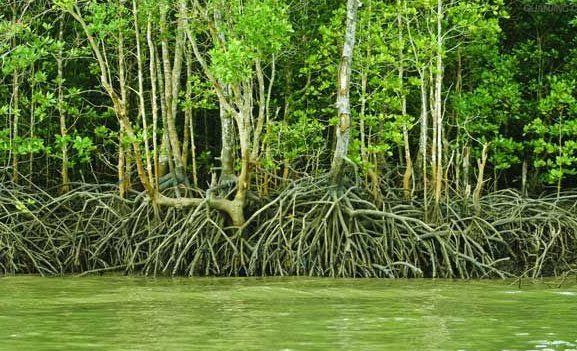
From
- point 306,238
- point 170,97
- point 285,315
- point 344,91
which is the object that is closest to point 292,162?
point 170,97

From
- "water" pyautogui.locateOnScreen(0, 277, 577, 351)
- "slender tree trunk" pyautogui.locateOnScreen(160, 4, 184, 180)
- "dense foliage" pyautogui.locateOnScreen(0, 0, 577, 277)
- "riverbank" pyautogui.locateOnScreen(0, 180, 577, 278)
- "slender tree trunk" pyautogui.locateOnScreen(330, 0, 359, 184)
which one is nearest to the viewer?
"water" pyautogui.locateOnScreen(0, 277, 577, 351)

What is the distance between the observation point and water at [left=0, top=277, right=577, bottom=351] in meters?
8.38

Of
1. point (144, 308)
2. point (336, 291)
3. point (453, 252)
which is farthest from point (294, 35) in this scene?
point (144, 308)

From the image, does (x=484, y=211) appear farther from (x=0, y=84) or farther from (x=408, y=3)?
(x=0, y=84)

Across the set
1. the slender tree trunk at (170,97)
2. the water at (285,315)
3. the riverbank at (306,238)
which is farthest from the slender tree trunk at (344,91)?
the slender tree trunk at (170,97)

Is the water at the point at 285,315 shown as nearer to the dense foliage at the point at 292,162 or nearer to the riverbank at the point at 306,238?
the riverbank at the point at 306,238

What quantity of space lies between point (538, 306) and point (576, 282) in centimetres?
267

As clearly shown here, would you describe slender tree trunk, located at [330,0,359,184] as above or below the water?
above

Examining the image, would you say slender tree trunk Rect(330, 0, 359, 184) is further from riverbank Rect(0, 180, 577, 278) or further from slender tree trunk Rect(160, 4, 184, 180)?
slender tree trunk Rect(160, 4, 184, 180)

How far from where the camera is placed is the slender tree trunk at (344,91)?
14.5 metres

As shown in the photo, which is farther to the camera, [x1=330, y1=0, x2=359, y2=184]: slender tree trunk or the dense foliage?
[x1=330, y1=0, x2=359, y2=184]: slender tree trunk

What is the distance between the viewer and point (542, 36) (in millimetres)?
19141

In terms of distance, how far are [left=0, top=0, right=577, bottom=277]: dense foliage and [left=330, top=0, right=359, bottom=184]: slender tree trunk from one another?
2cm

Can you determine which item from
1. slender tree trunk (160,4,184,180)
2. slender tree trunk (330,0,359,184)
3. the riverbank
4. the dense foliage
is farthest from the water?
slender tree trunk (160,4,184,180)
